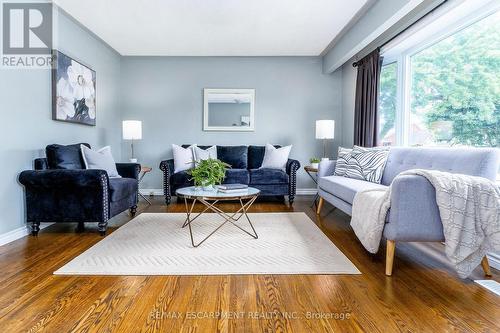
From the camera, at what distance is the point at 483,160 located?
6.89 ft

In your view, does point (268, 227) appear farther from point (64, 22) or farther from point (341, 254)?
point (64, 22)

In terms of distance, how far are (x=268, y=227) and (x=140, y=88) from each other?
3761 mm

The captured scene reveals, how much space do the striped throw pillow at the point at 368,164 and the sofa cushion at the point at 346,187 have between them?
3.8 inches

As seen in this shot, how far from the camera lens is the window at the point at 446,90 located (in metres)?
2.63

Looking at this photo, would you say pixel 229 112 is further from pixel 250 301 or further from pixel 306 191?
pixel 250 301

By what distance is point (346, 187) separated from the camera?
2.93 metres

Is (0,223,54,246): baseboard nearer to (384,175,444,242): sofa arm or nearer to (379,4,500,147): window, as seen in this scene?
(384,175,444,242): sofa arm

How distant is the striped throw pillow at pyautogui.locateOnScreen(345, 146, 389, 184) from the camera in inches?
130

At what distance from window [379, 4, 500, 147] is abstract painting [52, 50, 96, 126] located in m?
4.17

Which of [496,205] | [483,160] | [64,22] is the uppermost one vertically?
[64,22]

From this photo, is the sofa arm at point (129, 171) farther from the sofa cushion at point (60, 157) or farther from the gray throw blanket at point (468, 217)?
the gray throw blanket at point (468, 217)

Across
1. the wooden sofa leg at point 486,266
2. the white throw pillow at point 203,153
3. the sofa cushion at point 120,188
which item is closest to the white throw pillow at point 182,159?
the white throw pillow at point 203,153

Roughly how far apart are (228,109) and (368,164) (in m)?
2.81

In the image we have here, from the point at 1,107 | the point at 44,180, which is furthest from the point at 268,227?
the point at 1,107
